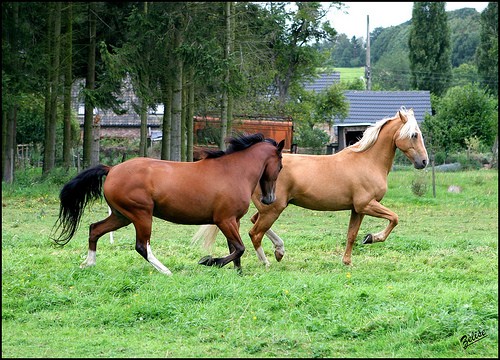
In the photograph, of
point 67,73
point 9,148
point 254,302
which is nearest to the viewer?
point 254,302

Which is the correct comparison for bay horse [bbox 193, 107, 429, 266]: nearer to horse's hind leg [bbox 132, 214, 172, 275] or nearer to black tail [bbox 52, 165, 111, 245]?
horse's hind leg [bbox 132, 214, 172, 275]

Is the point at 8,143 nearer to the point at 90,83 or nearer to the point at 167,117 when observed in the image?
the point at 90,83

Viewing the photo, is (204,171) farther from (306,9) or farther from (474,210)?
(306,9)

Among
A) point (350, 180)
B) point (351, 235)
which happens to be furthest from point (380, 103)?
point (351, 235)

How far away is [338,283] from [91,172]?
352 cm

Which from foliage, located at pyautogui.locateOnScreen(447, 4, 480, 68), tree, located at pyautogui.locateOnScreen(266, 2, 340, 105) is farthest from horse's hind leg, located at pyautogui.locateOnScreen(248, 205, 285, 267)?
foliage, located at pyautogui.locateOnScreen(447, 4, 480, 68)

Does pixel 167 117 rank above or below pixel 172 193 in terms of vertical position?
above

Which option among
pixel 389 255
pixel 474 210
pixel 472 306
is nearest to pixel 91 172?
pixel 389 255

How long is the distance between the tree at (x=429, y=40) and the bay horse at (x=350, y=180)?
18.7 metres

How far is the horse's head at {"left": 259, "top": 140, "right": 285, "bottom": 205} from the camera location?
32.7 feet

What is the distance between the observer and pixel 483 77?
161 ft

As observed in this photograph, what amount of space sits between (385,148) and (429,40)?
938 inches

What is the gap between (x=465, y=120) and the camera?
127 ft

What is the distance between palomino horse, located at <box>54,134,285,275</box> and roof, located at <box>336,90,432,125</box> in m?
36.9
